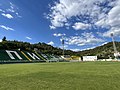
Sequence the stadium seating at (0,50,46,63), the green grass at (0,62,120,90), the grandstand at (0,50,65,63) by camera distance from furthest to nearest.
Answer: the stadium seating at (0,50,46,63) → the grandstand at (0,50,65,63) → the green grass at (0,62,120,90)

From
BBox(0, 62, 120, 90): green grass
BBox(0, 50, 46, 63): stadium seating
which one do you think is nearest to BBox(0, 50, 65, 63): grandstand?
BBox(0, 50, 46, 63): stadium seating

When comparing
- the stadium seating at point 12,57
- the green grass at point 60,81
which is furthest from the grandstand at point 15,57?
the green grass at point 60,81

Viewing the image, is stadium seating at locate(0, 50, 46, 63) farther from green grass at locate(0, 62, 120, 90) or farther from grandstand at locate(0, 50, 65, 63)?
green grass at locate(0, 62, 120, 90)

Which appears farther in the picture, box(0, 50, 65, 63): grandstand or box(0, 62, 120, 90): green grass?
box(0, 50, 65, 63): grandstand

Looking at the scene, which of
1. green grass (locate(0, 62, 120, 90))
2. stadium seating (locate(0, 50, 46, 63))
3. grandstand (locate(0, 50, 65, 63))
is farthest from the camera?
stadium seating (locate(0, 50, 46, 63))

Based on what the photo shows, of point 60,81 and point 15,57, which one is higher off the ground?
point 15,57

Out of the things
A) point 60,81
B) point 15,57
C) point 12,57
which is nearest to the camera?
point 60,81

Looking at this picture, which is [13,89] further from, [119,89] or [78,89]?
[119,89]

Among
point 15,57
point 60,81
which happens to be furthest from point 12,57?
point 60,81

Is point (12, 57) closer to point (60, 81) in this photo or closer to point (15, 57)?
point (15, 57)

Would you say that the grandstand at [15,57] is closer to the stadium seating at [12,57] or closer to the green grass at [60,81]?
the stadium seating at [12,57]

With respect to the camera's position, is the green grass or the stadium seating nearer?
the green grass

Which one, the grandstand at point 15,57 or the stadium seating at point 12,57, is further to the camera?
the stadium seating at point 12,57

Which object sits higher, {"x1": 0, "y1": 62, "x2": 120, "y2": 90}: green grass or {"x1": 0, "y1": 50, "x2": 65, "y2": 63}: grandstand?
{"x1": 0, "y1": 50, "x2": 65, "y2": 63}: grandstand
